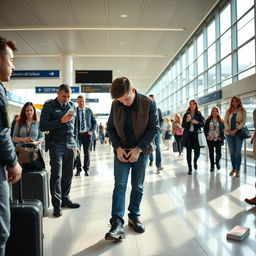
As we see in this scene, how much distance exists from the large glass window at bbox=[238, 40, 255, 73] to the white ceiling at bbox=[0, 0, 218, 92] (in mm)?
1784

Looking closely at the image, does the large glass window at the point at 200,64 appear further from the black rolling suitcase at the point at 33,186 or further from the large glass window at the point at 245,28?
the black rolling suitcase at the point at 33,186

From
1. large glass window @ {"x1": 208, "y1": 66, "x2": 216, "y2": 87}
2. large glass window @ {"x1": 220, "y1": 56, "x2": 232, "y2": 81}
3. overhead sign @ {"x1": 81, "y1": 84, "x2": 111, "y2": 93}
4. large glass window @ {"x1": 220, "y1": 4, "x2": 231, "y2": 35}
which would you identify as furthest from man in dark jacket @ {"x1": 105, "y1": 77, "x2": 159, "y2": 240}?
overhead sign @ {"x1": 81, "y1": 84, "x2": 111, "y2": 93}

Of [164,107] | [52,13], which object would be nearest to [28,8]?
[52,13]

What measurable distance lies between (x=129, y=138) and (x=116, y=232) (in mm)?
893

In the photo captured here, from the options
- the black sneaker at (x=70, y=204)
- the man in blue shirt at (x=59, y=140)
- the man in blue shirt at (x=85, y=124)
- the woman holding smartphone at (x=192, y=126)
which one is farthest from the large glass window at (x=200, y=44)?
the black sneaker at (x=70, y=204)

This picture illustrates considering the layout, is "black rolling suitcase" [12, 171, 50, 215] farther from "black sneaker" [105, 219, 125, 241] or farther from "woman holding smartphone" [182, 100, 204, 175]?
"woman holding smartphone" [182, 100, 204, 175]

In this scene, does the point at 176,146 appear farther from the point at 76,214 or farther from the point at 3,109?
the point at 3,109

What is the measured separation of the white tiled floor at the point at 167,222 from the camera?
98.3 inches

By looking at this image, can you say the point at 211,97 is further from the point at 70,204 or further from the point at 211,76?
the point at 70,204

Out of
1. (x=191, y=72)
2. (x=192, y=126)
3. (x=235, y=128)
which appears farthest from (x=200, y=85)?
(x=235, y=128)

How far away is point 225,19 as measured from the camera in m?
11.1

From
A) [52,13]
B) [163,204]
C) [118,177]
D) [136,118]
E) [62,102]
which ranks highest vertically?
[52,13]

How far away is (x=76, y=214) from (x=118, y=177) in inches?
40.6

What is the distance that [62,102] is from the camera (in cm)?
368
